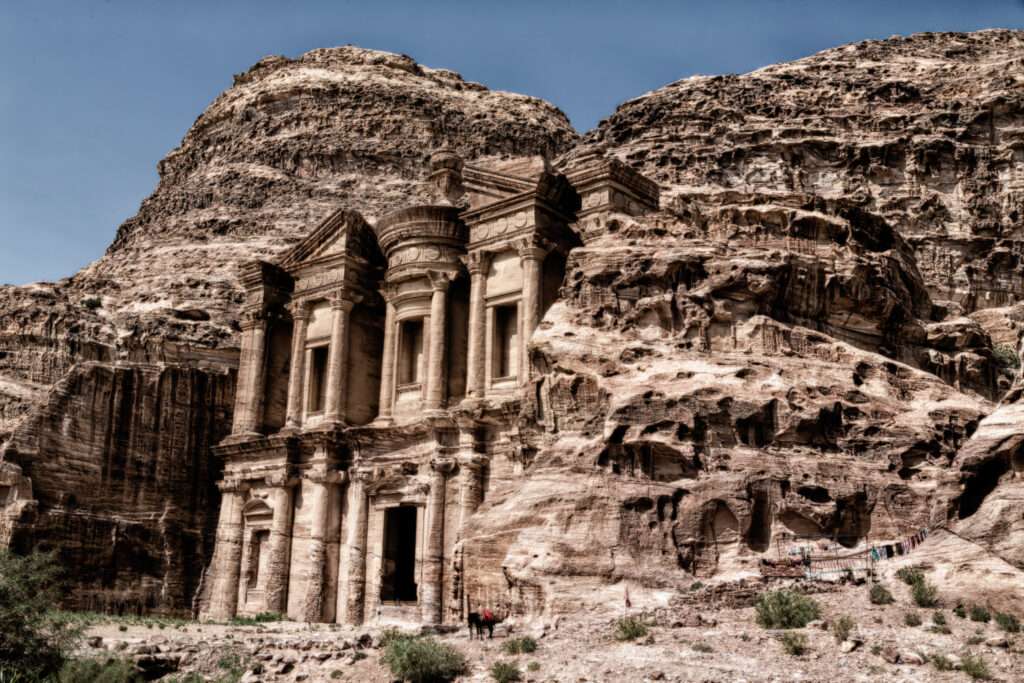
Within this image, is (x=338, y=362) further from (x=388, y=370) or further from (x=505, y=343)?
(x=505, y=343)

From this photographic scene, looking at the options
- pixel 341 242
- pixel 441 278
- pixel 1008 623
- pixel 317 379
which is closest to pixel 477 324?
pixel 441 278

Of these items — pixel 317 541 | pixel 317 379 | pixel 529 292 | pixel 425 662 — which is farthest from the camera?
pixel 317 379

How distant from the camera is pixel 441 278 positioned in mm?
38031

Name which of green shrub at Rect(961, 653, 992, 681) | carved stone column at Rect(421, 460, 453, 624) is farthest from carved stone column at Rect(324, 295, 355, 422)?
green shrub at Rect(961, 653, 992, 681)

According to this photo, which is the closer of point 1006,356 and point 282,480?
point 1006,356

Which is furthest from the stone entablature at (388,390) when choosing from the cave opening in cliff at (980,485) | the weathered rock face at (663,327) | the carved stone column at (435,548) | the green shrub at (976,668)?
the green shrub at (976,668)

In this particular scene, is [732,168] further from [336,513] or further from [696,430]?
[696,430]

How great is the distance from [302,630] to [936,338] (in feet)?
58.4

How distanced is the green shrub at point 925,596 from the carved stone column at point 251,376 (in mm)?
28062

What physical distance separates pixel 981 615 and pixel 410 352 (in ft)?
82.7

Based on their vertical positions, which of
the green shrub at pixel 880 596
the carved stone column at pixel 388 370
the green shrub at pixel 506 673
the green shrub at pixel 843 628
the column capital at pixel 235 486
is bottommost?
the green shrub at pixel 506 673

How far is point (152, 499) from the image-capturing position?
42.8 meters

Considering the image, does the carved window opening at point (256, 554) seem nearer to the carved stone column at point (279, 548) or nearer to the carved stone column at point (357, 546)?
the carved stone column at point (279, 548)

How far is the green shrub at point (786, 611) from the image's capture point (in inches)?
716
